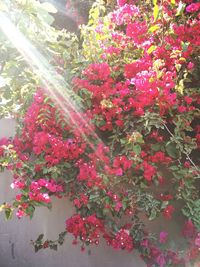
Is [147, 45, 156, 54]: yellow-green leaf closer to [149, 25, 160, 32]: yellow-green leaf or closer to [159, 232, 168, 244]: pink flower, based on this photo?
[149, 25, 160, 32]: yellow-green leaf

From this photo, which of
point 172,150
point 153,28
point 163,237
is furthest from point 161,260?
point 153,28

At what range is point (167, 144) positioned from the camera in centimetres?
302

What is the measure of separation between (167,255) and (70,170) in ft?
3.03

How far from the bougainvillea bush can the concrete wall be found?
0.22 meters

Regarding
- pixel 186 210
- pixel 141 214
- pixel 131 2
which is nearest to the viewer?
pixel 186 210

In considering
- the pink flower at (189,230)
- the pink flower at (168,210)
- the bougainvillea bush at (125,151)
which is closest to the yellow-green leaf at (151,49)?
the bougainvillea bush at (125,151)

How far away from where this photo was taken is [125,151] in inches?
119

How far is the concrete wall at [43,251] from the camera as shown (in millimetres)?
3465

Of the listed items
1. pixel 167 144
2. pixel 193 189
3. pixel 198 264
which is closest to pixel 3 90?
pixel 167 144

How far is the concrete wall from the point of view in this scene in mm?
3465

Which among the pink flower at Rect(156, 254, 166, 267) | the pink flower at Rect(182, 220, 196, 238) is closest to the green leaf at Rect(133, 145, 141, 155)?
the pink flower at Rect(182, 220, 196, 238)

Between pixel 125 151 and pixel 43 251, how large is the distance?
131cm

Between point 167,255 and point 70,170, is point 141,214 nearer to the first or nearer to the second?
point 167,255

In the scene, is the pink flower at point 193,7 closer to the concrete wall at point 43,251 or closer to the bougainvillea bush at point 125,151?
the bougainvillea bush at point 125,151
